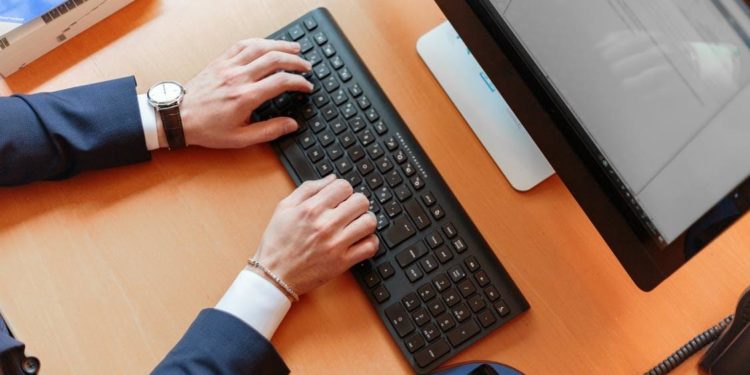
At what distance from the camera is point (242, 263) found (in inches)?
32.2

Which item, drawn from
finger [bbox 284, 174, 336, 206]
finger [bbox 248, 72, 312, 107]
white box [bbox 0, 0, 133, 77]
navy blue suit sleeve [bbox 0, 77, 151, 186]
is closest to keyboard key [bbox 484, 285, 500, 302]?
finger [bbox 284, 174, 336, 206]

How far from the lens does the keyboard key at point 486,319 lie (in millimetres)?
783

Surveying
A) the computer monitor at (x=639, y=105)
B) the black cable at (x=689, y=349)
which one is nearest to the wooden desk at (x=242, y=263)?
the black cable at (x=689, y=349)

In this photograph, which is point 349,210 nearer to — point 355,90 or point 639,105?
point 355,90

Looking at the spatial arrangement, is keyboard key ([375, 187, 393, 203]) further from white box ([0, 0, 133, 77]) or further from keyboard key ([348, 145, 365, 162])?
white box ([0, 0, 133, 77])

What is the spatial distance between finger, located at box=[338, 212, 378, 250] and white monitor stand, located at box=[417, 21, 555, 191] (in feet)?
0.55

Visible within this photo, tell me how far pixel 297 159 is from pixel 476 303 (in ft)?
0.84

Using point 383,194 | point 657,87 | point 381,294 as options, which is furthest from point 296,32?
point 657,87

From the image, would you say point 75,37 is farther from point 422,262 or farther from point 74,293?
point 422,262

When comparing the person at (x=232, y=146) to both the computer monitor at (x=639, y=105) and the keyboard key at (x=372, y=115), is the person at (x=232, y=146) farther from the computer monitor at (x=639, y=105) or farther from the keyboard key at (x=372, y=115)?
the computer monitor at (x=639, y=105)

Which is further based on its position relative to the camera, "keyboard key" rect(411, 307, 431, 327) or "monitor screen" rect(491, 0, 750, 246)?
"keyboard key" rect(411, 307, 431, 327)

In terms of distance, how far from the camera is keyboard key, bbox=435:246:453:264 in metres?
0.80

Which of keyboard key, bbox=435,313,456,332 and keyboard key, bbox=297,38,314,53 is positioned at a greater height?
keyboard key, bbox=297,38,314,53

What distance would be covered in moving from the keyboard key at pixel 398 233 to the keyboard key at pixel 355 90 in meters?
0.16
